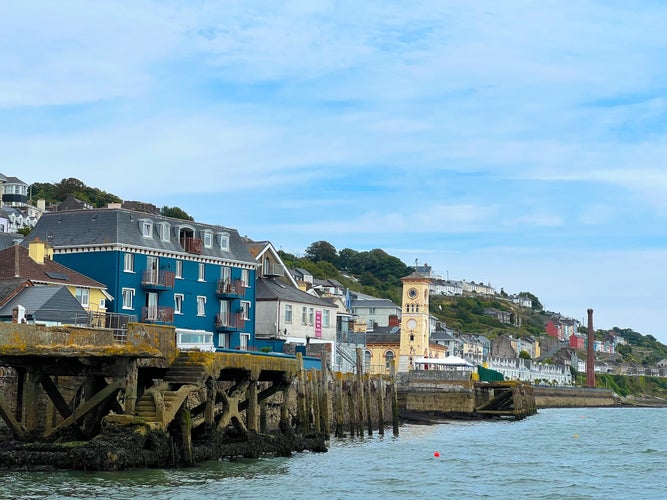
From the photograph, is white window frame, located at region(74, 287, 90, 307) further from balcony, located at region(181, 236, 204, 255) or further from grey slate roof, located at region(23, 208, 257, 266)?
balcony, located at region(181, 236, 204, 255)

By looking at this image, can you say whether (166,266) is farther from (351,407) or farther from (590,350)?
(590,350)

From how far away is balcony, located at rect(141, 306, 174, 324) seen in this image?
209 feet

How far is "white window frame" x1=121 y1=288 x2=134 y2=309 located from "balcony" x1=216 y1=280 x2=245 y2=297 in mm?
8034

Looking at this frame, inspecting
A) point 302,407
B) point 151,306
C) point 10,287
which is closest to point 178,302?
point 151,306

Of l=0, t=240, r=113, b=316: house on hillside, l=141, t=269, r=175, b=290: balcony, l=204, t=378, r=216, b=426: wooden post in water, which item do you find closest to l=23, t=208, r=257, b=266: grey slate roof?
l=141, t=269, r=175, b=290: balcony

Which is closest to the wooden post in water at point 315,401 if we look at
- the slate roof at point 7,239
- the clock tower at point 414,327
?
the slate roof at point 7,239

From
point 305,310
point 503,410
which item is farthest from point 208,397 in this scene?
point 503,410

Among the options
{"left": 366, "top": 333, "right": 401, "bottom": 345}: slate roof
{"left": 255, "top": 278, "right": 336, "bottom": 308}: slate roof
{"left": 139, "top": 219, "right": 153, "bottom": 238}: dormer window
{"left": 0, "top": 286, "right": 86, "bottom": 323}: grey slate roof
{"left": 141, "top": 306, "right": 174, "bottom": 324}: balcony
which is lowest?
{"left": 0, "top": 286, "right": 86, "bottom": 323}: grey slate roof

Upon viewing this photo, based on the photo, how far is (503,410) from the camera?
88.4m

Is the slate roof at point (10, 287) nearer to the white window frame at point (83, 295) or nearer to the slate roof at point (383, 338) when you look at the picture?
the white window frame at point (83, 295)

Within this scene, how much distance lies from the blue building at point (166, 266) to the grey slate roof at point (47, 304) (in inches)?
426

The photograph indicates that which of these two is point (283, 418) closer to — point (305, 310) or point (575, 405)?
point (305, 310)

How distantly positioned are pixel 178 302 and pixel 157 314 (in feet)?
9.60

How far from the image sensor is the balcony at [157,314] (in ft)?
209
